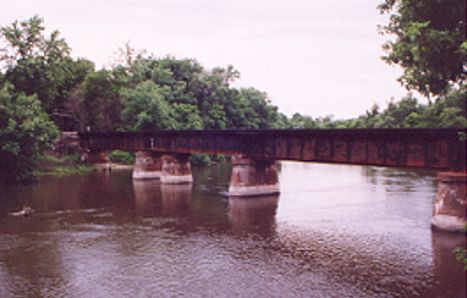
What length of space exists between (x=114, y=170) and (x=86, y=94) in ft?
50.3

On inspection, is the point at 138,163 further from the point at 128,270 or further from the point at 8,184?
the point at 128,270

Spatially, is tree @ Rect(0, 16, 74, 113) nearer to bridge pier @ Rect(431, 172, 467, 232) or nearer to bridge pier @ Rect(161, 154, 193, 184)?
bridge pier @ Rect(161, 154, 193, 184)

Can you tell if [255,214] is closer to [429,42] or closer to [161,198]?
[161,198]

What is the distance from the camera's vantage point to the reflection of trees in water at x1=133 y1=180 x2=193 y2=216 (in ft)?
136

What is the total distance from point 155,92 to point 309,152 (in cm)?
4860

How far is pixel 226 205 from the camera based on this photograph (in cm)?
4388

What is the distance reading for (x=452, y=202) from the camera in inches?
1214

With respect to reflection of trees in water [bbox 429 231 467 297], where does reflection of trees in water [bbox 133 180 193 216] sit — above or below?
above

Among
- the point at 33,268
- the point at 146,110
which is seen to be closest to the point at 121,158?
the point at 146,110

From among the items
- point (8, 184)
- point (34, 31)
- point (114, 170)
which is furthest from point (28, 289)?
point (114, 170)

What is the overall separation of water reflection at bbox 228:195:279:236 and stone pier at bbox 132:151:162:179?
22.4 metres

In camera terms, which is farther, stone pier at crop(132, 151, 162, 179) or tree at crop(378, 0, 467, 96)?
stone pier at crop(132, 151, 162, 179)

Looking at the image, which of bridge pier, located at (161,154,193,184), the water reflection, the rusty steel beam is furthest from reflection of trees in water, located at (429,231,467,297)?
bridge pier, located at (161,154,193,184)

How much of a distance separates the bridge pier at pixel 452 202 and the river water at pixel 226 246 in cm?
92
